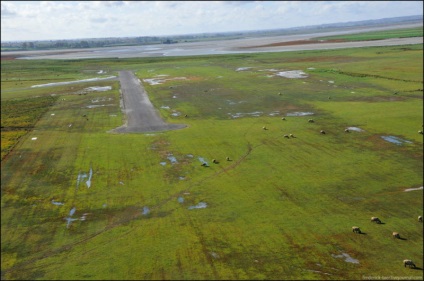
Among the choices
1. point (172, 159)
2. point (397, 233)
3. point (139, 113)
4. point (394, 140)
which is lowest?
point (397, 233)

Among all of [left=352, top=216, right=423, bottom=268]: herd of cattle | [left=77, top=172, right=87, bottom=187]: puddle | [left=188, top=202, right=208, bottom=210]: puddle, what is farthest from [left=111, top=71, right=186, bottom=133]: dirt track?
[left=352, top=216, right=423, bottom=268]: herd of cattle

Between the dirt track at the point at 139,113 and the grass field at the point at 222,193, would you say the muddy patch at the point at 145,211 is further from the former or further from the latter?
the dirt track at the point at 139,113

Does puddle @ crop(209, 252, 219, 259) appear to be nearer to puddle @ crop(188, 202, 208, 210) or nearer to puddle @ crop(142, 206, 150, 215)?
puddle @ crop(188, 202, 208, 210)

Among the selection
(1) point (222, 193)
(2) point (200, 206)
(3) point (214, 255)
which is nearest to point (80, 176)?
(2) point (200, 206)

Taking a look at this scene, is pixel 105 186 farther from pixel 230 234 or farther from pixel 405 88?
pixel 405 88

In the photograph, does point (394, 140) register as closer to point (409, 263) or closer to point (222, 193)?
point (222, 193)

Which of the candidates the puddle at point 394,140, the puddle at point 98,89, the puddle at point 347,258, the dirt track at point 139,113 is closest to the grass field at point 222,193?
the puddle at point 347,258
